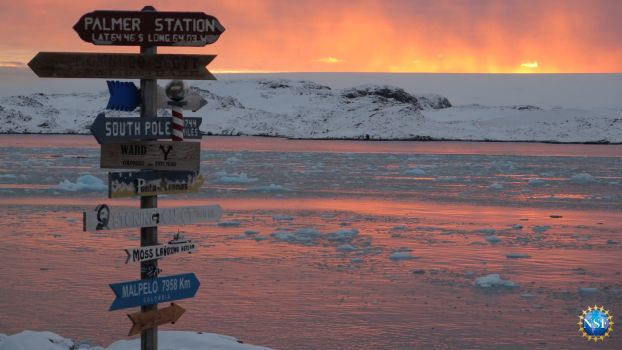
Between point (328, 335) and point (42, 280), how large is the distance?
470cm

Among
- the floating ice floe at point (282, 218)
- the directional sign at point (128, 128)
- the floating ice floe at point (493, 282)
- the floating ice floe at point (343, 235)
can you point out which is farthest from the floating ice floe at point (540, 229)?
the directional sign at point (128, 128)

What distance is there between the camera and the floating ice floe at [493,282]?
495 inches

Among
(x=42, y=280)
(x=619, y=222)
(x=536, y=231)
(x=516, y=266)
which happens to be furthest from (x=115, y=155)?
(x=619, y=222)

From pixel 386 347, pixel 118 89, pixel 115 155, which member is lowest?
pixel 386 347

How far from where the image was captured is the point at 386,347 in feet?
31.1

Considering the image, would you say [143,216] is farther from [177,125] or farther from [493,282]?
[493,282]

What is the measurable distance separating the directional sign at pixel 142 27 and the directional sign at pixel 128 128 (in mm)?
616

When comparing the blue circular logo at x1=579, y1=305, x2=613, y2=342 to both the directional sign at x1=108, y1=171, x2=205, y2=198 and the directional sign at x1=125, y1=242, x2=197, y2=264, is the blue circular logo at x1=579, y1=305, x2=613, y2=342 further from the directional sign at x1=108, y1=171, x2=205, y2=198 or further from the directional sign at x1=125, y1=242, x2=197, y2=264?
→ the directional sign at x1=108, y1=171, x2=205, y2=198

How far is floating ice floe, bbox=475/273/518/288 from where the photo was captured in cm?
→ 1257

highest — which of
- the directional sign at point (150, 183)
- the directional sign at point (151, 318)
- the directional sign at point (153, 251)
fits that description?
the directional sign at point (150, 183)

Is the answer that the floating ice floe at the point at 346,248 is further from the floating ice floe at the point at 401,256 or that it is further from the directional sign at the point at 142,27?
the directional sign at the point at 142,27

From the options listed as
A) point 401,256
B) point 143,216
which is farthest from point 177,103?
point 401,256

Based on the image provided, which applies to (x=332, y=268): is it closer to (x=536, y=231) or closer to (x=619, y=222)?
(x=536, y=231)

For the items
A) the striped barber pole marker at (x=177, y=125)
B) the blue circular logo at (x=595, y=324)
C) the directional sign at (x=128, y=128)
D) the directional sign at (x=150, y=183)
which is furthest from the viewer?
the blue circular logo at (x=595, y=324)
